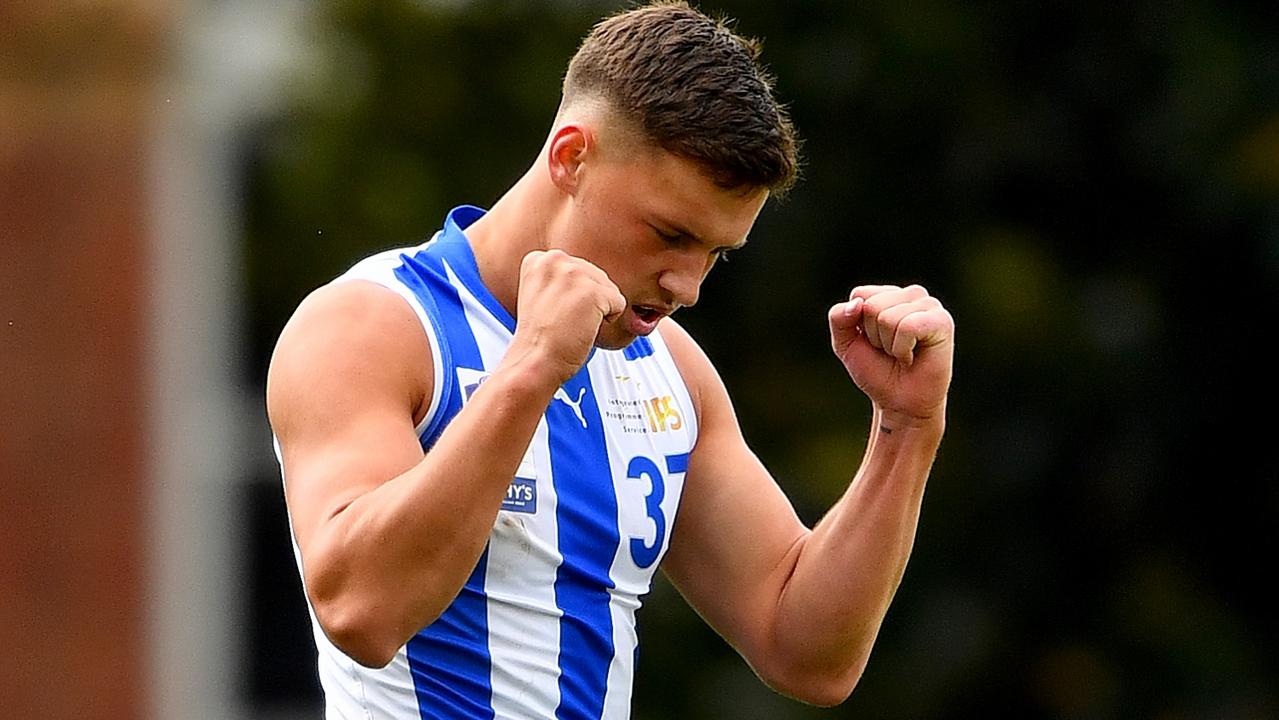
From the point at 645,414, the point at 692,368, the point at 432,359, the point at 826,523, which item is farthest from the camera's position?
the point at 692,368

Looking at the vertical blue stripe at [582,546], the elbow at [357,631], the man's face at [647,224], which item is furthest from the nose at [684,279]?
the elbow at [357,631]

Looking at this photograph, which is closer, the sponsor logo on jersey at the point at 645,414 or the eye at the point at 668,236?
the eye at the point at 668,236

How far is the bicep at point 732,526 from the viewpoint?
4547mm

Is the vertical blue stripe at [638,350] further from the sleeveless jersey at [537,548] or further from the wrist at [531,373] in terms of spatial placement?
the wrist at [531,373]

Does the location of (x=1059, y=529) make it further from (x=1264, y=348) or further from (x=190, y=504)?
(x=190, y=504)

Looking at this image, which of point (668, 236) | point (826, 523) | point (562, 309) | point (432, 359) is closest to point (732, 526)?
point (826, 523)

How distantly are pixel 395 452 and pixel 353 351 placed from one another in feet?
0.73

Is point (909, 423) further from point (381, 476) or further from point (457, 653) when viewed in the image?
point (381, 476)

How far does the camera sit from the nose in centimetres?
412

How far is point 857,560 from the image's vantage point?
439 cm

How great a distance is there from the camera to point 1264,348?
8.83 meters

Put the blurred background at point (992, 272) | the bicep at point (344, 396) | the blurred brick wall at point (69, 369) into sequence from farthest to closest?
the blurred brick wall at point (69, 369) < the blurred background at point (992, 272) < the bicep at point (344, 396)

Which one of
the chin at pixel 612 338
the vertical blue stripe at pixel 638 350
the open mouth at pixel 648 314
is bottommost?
the vertical blue stripe at pixel 638 350

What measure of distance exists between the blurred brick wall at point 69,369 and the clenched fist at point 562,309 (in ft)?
21.8
